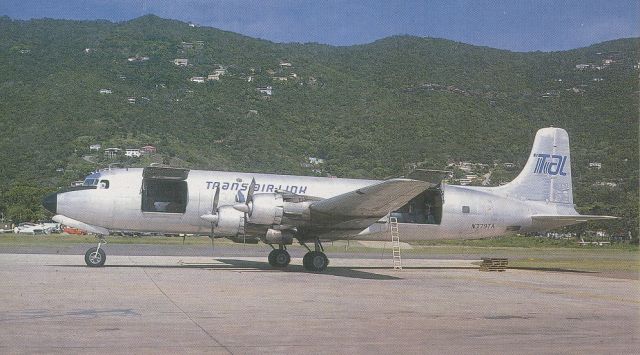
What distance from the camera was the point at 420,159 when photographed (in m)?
39.9

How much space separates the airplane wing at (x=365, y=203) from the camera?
19.5 meters

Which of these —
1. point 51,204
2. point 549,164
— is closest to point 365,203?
point 51,204

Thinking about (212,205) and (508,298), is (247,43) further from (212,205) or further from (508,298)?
(508,298)

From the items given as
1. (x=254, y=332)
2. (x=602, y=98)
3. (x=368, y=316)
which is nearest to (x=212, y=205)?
(x=368, y=316)

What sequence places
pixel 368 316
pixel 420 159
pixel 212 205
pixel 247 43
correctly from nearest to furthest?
pixel 368 316 < pixel 212 205 < pixel 420 159 < pixel 247 43

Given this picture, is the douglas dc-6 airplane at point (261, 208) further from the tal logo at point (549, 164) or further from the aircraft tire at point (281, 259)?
the tal logo at point (549, 164)

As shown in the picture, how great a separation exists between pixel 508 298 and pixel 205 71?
255 ft

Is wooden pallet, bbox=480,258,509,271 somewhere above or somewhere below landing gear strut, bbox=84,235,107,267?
below

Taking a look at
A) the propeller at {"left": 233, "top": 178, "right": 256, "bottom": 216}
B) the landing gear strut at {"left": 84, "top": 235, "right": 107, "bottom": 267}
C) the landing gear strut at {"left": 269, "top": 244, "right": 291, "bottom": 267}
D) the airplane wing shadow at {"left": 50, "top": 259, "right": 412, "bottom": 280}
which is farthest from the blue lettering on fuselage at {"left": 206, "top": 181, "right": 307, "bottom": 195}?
the landing gear strut at {"left": 84, "top": 235, "right": 107, "bottom": 267}

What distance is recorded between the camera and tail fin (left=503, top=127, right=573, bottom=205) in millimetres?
26922

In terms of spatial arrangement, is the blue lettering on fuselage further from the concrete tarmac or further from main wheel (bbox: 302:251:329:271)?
the concrete tarmac

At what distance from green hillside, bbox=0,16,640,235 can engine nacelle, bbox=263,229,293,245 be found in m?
20.4

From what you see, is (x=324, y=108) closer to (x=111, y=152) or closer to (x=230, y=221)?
(x=111, y=152)

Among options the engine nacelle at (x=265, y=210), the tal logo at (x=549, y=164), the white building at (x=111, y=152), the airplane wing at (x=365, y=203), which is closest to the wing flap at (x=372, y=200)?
the airplane wing at (x=365, y=203)
